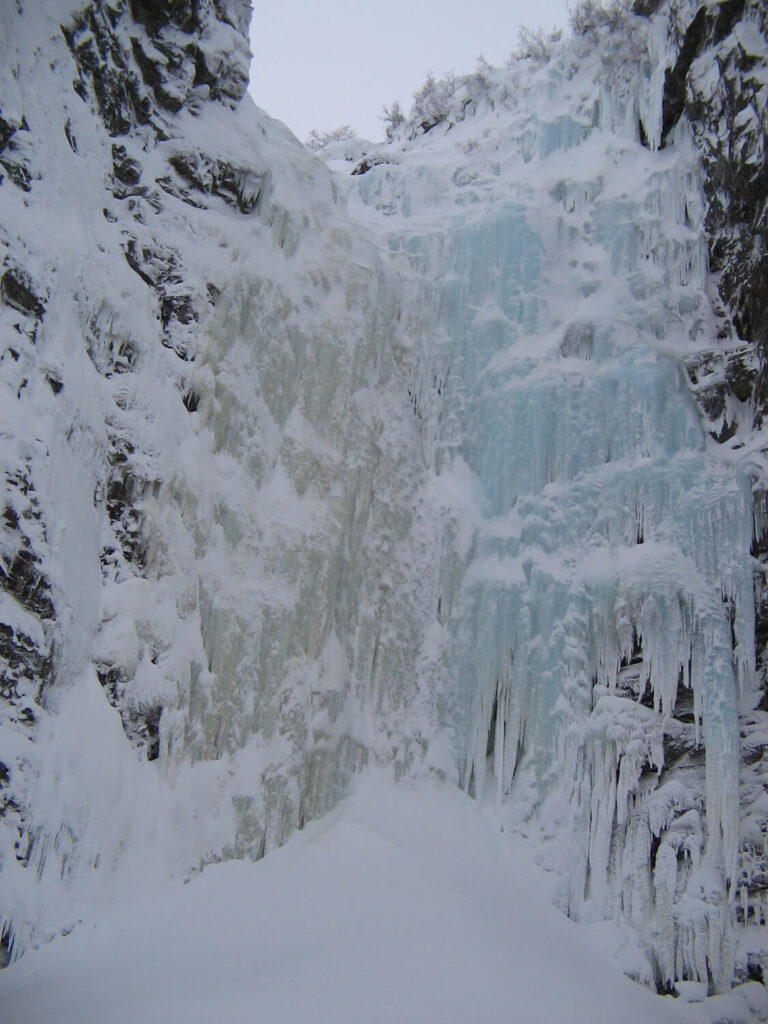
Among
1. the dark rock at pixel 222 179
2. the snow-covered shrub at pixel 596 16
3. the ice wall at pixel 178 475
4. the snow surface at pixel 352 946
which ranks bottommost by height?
the snow surface at pixel 352 946

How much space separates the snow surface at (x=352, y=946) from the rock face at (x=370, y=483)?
1.20ft

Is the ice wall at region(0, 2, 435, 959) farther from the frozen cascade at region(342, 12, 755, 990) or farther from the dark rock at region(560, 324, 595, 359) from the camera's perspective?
the dark rock at region(560, 324, 595, 359)

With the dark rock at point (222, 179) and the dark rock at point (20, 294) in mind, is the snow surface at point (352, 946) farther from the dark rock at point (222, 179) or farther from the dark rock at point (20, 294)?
the dark rock at point (222, 179)

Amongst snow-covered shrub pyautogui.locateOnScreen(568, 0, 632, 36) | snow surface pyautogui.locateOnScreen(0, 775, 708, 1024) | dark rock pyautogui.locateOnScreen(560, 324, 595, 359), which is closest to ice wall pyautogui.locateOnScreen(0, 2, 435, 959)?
snow surface pyautogui.locateOnScreen(0, 775, 708, 1024)

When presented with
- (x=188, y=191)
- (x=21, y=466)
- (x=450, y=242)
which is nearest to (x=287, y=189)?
(x=188, y=191)

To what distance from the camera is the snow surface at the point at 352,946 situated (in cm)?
815

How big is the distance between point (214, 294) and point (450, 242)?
4.01m

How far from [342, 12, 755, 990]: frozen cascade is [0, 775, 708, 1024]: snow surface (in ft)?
2.52

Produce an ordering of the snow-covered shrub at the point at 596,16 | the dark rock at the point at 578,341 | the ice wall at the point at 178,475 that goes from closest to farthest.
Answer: the ice wall at the point at 178,475, the dark rock at the point at 578,341, the snow-covered shrub at the point at 596,16

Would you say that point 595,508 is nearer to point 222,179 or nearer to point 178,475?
point 178,475

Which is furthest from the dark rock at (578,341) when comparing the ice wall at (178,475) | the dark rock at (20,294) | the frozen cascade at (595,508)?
the dark rock at (20,294)

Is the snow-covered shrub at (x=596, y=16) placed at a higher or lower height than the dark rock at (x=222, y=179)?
higher

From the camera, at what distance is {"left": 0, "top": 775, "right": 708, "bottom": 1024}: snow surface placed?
26.7ft

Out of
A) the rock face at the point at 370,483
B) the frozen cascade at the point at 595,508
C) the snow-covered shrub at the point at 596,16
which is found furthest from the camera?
the snow-covered shrub at the point at 596,16
